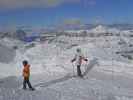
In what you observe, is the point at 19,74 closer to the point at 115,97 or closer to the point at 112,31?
the point at 115,97

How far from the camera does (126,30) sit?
102 metres

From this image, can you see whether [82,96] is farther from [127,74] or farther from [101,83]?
[127,74]

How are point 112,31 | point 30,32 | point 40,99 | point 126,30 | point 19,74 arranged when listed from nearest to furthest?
point 40,99 → point 19,74 → point 30,32 → point 112,31 → point 126,30

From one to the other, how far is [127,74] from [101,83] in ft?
13.2

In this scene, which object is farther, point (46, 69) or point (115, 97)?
point (46, 69)

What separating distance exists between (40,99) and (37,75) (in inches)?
345

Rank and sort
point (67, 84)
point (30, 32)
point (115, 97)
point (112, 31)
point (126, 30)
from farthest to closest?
point (126, 30) → point (112, 31) → point (30, 32) → point (67, 84) → point (115, 97)

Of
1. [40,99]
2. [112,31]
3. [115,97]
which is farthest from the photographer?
[112,31]

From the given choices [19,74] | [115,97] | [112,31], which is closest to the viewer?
[115,97]

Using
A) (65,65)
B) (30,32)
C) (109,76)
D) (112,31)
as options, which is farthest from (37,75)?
(112,31)

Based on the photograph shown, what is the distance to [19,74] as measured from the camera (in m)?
23.2

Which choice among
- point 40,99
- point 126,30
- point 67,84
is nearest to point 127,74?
point 67,84

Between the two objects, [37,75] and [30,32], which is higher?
[30,32]

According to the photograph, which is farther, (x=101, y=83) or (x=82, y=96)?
(x=101, y=83)
